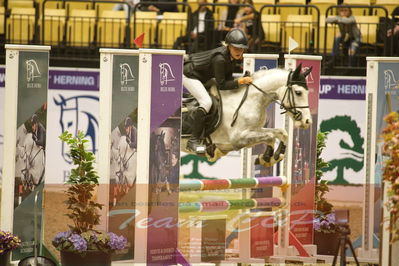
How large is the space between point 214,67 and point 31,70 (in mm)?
1447

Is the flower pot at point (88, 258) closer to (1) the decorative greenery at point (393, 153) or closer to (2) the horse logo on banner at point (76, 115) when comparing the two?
(1) the decorative greenery at point (393, 153)

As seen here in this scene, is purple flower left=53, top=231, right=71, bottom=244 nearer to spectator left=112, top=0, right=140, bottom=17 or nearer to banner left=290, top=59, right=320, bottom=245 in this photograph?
banner left=290, top=59, right=320, bottom=245

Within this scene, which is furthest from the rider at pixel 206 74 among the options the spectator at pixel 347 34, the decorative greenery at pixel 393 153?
the spectator at pixel 347 34

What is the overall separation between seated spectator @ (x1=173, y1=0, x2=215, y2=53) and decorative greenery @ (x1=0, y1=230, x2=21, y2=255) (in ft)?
13.3

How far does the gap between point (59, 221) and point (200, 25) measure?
8.67 ft

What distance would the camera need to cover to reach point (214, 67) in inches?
277

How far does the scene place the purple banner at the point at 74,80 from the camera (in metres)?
9.61

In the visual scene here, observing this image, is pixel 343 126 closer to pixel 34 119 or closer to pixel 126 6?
pixel 126 6

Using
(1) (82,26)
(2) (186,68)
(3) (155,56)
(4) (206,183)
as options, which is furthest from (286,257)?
(1) (82,26)

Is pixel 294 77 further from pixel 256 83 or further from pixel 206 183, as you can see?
pixel 206 183

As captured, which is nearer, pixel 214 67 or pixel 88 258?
pixel 88 258

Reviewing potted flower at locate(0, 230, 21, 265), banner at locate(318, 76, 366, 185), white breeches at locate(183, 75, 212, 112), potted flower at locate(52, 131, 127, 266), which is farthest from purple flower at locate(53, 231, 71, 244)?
banner at locate(318, 76, 366, 185)

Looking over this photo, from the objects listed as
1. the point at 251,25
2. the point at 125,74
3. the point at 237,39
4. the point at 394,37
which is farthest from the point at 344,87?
the point at 125,74

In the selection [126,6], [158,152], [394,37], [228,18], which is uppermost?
[126,6]
